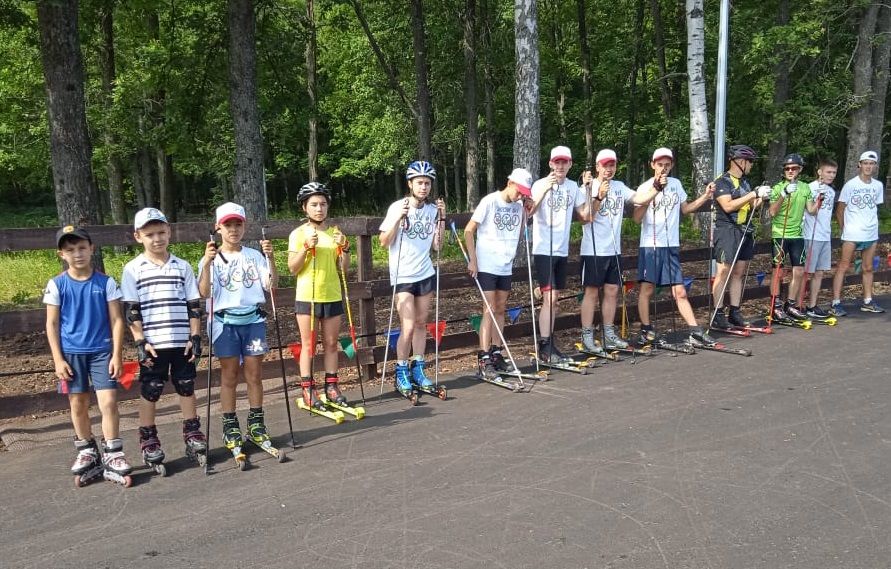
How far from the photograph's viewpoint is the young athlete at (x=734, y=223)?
7.79 m

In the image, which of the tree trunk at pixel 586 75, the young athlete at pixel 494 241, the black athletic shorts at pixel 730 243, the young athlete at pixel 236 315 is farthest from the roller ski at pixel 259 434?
the tree trunk at pixel 586 75

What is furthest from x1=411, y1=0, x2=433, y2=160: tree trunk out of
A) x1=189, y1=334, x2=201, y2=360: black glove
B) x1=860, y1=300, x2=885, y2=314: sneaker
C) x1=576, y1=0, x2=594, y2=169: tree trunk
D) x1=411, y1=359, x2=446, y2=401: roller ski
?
x1=189, y1=334, x2=201, y2=360: black glove

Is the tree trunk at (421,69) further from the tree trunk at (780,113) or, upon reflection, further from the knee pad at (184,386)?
the knee pad at (184,386)

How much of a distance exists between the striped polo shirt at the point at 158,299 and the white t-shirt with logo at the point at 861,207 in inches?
327

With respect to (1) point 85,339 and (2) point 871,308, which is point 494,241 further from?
(2) point 871,308

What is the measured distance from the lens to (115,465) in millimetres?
4375

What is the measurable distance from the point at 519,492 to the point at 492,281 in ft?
9.22

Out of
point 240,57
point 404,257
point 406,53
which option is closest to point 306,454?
point 404,257

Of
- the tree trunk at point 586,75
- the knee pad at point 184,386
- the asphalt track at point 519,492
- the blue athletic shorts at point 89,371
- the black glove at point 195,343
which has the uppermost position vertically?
the tree trunk at point 586,75

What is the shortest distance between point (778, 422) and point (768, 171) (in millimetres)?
13690

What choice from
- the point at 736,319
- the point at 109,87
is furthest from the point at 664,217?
the point at 109,87

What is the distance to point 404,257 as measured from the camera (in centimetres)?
612

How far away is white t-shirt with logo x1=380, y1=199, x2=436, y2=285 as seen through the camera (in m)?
6.10

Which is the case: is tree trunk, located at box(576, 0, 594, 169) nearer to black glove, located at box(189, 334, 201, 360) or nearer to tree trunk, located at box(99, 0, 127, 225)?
tree trunk, located at box(99, 0, 127, 225)
